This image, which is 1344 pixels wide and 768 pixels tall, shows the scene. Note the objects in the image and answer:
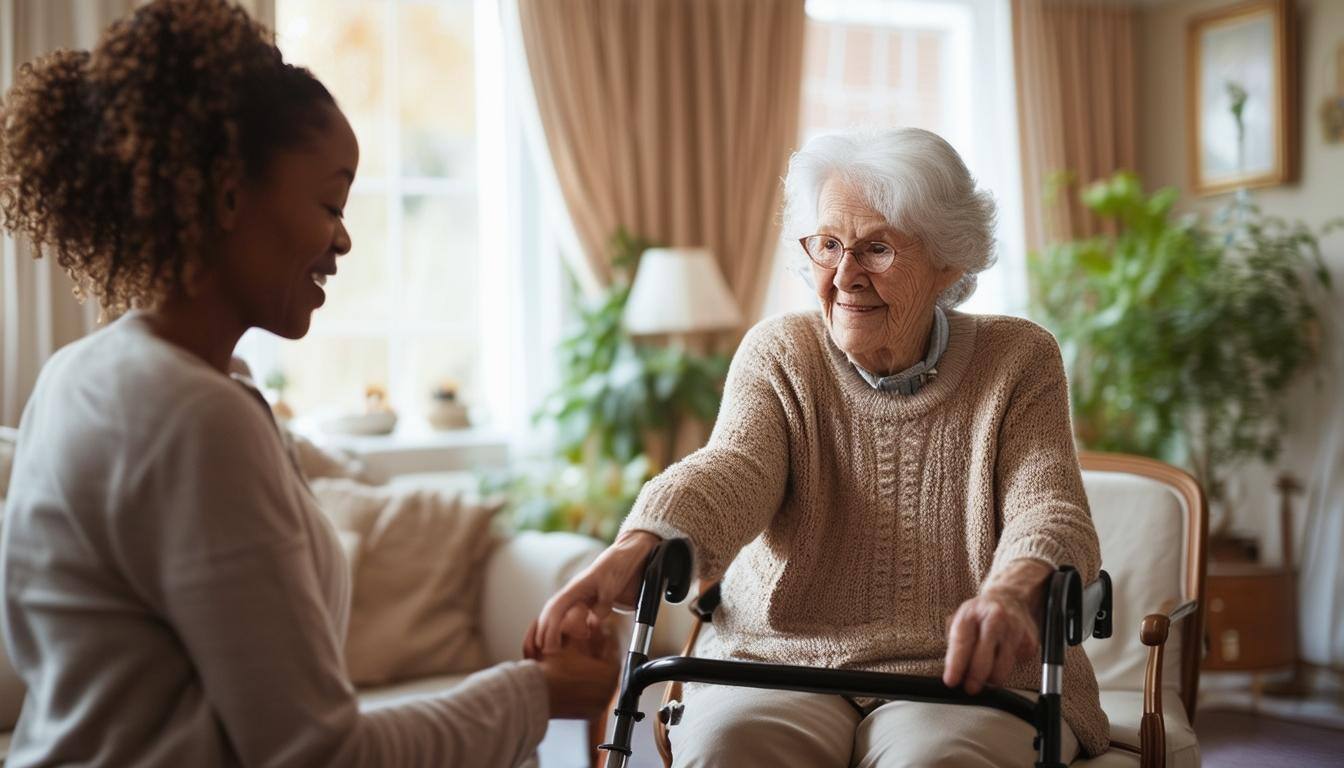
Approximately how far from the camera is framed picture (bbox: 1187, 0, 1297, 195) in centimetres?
473

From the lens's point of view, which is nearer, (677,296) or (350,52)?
(677,296)

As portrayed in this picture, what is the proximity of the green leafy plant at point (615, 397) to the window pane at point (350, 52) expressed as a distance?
0.98 m

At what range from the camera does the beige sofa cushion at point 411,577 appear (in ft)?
9.23

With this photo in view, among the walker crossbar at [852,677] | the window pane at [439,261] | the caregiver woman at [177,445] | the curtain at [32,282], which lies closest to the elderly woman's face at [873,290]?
the walker crossbar at [852,677]

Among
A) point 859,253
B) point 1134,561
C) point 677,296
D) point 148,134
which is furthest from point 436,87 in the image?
point 148,134

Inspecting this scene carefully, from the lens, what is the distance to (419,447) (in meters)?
4.50

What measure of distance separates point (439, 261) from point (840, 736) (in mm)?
3476

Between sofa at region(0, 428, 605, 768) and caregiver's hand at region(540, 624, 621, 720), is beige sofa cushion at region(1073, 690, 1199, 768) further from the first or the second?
sofa at region(0, 428, 605, 768)

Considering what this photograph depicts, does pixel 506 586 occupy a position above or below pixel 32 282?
below

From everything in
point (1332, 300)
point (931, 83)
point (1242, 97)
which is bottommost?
point (1332, 300)

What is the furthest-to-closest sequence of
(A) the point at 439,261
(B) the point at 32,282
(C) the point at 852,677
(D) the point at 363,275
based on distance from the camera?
1. (A) the point at 439,261
2. (D) the point at 363,275
3. (B) the point at 32,282
4. (C) the point at 852,677

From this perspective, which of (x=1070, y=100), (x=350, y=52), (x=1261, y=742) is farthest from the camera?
(x=1070, y=100)

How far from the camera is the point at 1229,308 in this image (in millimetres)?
4336

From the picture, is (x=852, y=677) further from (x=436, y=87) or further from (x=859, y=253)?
(x=436, y=87)
